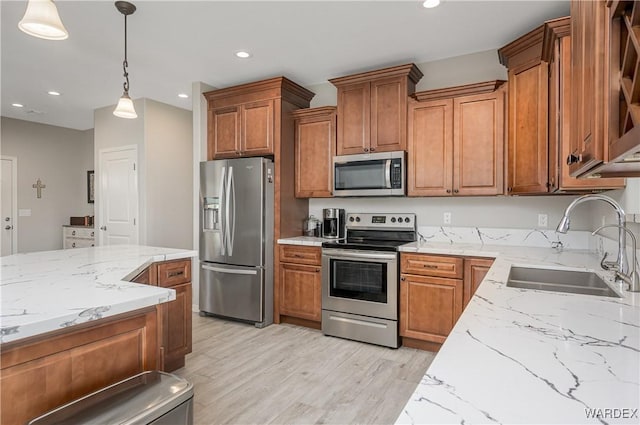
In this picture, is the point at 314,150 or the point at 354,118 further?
the point at 314,150

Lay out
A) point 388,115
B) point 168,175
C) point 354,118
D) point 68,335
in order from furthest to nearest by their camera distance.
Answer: point 168,175
point 354,118
point 388,115
point 68,335

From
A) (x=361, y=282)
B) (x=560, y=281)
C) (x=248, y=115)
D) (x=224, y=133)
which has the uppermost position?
(x=248, y=115)

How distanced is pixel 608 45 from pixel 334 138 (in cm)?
307

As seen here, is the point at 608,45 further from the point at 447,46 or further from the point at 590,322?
the point at 447,46

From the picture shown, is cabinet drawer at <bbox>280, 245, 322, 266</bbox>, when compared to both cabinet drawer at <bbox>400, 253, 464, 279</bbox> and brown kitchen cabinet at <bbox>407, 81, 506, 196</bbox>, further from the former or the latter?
brown kitchen cabinet at <bbox>407, 81, 506, 196</bbox>

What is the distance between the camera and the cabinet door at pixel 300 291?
139 inches

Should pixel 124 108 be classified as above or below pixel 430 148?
above

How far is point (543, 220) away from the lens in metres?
3.05

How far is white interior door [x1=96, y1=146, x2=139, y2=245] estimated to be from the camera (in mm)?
4875

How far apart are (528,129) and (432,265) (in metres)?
1.24

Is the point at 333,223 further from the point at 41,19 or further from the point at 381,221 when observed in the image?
the point at 41,19

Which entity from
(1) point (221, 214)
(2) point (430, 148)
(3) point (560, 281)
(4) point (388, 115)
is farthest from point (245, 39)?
(3) point (560, 281)

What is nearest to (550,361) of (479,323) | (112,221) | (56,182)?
(479,323)

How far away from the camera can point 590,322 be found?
1.10 metres
